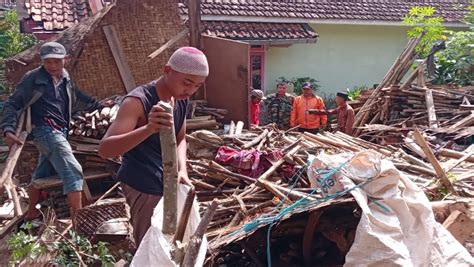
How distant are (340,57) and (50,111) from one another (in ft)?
39.1

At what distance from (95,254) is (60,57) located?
2.10 meters

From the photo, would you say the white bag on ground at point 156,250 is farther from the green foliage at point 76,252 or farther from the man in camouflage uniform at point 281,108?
the man in camouflage uniform at point 281,108

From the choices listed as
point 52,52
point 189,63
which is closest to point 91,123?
point 52,52

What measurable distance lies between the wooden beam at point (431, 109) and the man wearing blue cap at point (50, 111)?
17.5 feet

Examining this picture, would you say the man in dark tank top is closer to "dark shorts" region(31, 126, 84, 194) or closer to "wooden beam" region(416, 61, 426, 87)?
"dark shorts" region(31, 126, 84, 194)

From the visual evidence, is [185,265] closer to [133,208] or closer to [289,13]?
[133,208]

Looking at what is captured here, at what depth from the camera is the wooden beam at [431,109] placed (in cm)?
817

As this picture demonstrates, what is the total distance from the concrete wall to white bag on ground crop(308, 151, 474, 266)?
1161 centimetres

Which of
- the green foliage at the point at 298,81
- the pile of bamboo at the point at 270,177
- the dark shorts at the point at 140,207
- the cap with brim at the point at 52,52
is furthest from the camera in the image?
the green foliage at the point at 298,81

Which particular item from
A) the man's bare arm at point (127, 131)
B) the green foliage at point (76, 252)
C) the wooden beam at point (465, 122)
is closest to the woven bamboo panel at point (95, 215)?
the green foliage at point (76, 252)

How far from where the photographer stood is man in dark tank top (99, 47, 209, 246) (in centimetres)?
272

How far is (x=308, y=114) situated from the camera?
30.5 feet

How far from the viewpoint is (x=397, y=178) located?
11.2 feet

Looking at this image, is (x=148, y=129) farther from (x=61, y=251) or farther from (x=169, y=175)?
(x=61, y=251)
